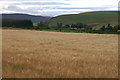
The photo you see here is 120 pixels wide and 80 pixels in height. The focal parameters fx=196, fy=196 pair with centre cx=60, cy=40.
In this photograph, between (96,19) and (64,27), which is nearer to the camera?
(64,27)

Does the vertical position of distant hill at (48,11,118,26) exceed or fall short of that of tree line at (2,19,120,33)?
it exceeds it

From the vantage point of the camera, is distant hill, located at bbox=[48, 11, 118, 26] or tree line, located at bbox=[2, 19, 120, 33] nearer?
tree line, located at bbox=[2, 19, 120, 33]

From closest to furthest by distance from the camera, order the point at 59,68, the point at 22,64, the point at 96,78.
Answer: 1. the point at 96,78
2. the point at 59,68
3. the point at 22,64

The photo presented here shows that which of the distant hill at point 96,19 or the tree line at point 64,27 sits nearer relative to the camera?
the tree line at point 64,27

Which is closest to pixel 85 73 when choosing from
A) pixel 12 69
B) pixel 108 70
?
pixel 108 70

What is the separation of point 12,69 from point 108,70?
2.81 m

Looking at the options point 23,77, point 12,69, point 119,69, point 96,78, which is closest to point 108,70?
point 119,69

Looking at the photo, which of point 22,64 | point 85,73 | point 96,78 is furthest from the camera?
point 22,64

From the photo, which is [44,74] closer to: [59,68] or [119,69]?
[59,68]

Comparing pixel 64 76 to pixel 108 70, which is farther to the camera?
pixel 108 70

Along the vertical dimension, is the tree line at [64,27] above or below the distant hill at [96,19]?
below

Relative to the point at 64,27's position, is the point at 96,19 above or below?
above

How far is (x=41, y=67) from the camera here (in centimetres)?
591

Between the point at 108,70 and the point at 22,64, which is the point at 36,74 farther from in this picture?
the point at 108,70
